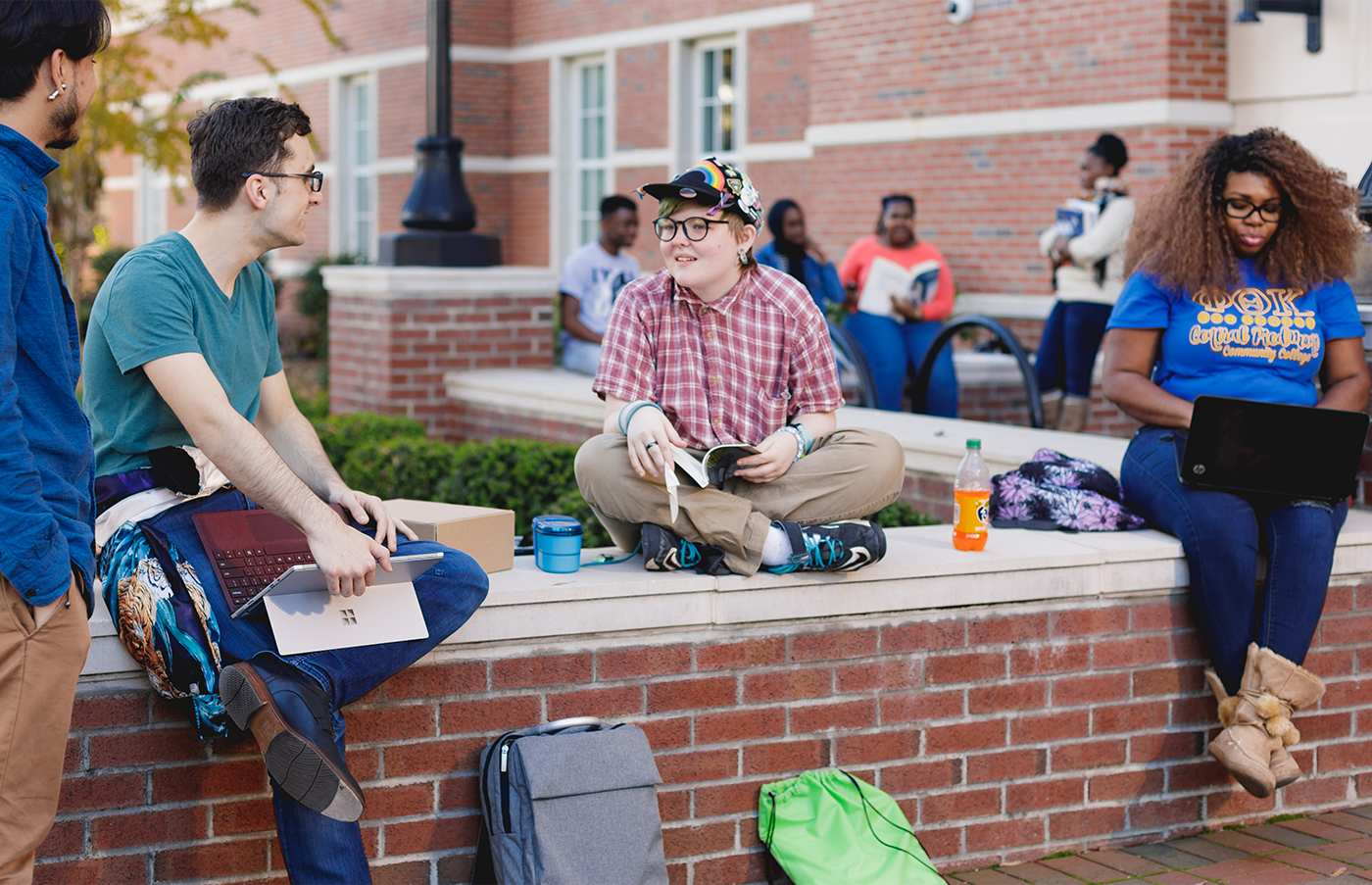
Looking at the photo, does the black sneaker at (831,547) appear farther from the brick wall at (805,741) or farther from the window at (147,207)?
the window at (147,207)

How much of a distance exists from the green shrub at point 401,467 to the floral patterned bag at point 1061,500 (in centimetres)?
298

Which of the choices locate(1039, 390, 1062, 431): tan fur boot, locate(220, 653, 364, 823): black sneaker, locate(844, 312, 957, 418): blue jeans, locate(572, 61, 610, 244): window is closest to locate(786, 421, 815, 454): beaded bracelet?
locate(220, 653, 364, 823): black sneaker

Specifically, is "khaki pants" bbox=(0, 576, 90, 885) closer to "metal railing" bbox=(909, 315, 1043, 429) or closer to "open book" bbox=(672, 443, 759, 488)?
"open book" bbox=(672, 443, 759, 488)

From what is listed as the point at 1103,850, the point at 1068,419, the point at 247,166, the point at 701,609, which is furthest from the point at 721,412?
the point at 1068,419

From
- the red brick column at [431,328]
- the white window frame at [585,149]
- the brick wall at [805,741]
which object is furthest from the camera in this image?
the white window frame at [585,149]

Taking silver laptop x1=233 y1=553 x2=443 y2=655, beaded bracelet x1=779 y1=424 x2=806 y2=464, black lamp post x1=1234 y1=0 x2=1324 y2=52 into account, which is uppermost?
black lamp post x1=1234 y1=0 x2=1324 y2=52

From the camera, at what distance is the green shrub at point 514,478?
6.38 m

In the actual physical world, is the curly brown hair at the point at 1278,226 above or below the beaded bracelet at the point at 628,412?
above

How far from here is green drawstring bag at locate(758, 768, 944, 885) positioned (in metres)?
3.62

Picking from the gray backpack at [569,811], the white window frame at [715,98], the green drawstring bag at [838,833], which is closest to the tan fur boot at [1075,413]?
the green drawstring bag at [838,833]

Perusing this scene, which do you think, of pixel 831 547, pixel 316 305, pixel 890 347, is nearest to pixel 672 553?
pixel 831 547

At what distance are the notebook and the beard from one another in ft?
9.71

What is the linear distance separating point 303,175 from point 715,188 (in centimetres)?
100

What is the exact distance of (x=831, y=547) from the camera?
12.1 feet
